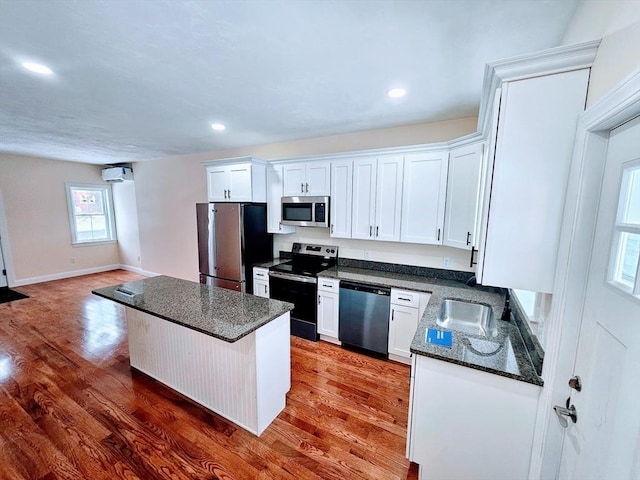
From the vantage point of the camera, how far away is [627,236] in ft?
2.82

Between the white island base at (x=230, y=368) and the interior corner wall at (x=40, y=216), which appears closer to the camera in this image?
the white island base at (x=230, y=368)

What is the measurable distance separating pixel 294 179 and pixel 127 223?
5.28 m

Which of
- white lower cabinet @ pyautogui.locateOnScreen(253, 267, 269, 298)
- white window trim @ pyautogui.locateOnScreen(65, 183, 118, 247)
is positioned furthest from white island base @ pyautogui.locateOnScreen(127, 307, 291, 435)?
white window trim @ pyautogui.locateOnScreen(65, 183, 118, 247)

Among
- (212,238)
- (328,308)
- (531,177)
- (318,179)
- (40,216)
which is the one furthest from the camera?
(40,216)

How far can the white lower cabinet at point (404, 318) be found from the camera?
268 centimetres

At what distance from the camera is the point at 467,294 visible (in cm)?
253

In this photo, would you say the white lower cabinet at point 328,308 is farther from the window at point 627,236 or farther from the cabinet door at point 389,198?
the window at point 627,236

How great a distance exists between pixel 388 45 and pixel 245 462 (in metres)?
2.80

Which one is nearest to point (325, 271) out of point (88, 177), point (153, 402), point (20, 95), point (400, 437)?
point (400, 437)

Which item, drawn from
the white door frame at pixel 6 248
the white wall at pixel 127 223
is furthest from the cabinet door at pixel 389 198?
the white door frame at pixel 6 248

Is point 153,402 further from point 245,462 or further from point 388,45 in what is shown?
point 388,45

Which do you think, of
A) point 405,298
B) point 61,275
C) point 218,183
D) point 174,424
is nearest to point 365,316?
point 405,298

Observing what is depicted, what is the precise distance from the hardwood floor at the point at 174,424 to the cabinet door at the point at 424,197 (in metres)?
1.47

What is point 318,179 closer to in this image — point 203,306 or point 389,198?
point 389,198
